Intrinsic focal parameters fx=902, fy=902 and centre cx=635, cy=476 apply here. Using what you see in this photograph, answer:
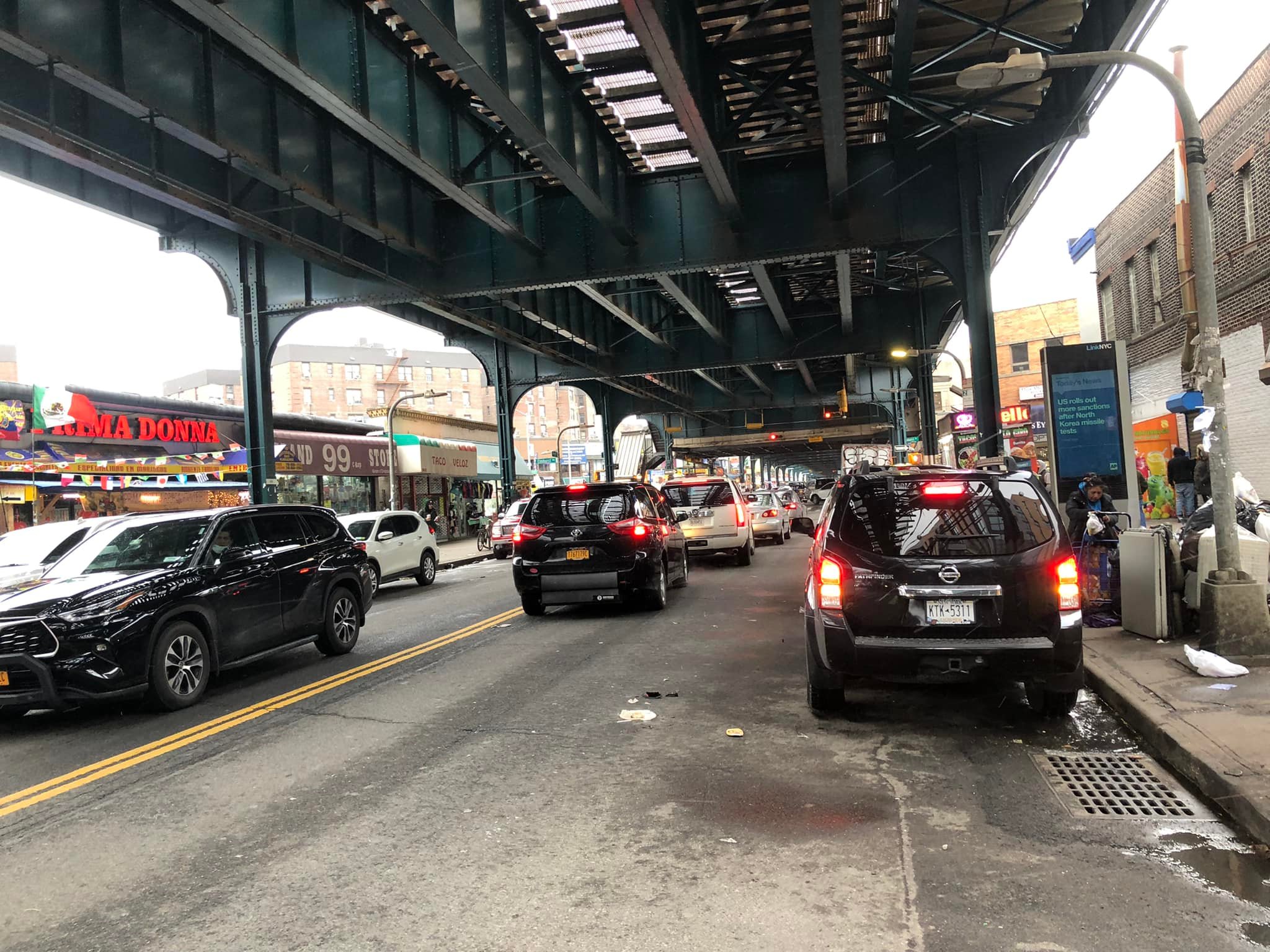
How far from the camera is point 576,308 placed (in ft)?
76.5

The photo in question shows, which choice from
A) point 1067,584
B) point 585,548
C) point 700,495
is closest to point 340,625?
point 585,548

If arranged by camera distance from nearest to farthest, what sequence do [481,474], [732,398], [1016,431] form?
[1016,431], [732,398], [481,474]

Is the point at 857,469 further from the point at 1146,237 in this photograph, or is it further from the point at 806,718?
the point at 1146,237

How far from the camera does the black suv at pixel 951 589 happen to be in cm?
589

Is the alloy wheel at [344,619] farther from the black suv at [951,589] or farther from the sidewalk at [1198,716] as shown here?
the sidewalk at [1198,716]

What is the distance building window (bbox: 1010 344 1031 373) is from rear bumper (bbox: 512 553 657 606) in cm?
4068

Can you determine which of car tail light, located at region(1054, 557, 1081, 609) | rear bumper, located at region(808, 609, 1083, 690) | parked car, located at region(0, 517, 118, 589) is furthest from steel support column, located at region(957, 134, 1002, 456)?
parked car, located at region(0, 517, 118, 589)

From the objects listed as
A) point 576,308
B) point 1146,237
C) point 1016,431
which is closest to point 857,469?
point 576,308

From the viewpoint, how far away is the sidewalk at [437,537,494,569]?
86.8 feet

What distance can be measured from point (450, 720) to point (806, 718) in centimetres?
269

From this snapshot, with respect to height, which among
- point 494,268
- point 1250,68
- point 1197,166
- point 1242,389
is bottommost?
point 1242,389

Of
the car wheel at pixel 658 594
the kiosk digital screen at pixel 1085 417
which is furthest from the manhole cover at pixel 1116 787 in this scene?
the car wheel at pixel 658 594

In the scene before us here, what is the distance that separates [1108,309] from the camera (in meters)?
26.8

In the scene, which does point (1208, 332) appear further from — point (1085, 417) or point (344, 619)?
point (344, 619)
